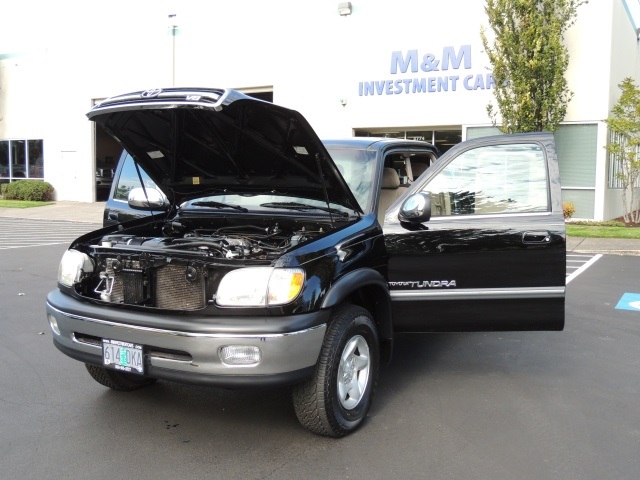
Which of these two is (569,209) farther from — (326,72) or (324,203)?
(324,203)

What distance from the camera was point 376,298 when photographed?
4129 mm

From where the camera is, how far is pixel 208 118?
13.1ft

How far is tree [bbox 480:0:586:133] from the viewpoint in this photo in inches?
627

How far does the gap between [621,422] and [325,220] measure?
235 cm

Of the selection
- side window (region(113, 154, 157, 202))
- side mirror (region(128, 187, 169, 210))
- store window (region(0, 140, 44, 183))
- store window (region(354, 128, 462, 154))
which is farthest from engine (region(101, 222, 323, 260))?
store window (region(0, 140, 44, 183))

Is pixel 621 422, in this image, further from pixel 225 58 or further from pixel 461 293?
pixel 225 58

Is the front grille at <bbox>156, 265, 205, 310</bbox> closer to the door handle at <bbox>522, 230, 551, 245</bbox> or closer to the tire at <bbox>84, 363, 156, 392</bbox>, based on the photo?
the tire at <bbox>84, 363, 156, 392</bbox>

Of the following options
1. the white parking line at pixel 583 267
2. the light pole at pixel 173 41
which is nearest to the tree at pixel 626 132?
the white parking line at pixel 583 267

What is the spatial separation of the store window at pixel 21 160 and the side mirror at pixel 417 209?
2734cm

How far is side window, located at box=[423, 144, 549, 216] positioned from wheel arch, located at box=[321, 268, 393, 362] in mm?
756

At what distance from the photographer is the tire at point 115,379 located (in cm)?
423

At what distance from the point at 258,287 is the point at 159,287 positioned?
24.9 inches

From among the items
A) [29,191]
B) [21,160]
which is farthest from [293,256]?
[21,160]

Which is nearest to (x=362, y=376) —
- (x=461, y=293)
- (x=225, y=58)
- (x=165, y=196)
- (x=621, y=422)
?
(x=461, y=293)
